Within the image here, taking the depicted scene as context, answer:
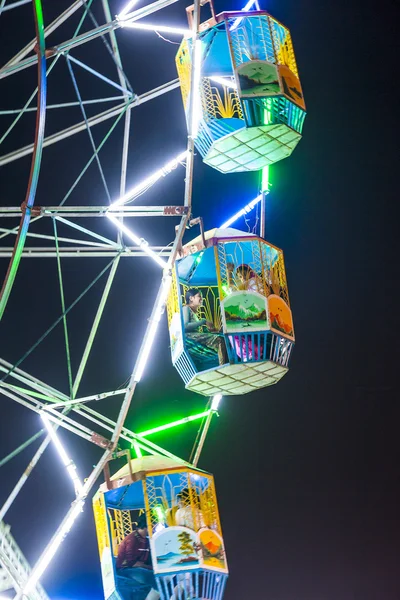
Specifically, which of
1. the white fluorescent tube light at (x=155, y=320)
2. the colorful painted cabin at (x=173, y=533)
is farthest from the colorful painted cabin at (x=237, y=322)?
the colorful painted cabin at (x=173, y=533)

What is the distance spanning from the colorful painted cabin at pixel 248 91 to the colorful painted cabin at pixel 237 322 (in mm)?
1317

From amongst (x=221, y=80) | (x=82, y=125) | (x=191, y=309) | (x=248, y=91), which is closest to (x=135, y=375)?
(x=191, y=309)

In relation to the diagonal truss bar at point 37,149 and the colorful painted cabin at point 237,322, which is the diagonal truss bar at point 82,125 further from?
the diagonal truss bar at point 37,149

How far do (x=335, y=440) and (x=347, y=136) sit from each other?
18.5ft

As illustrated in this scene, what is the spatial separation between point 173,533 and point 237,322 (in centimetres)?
250

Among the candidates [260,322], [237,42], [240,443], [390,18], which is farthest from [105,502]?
[390,18]

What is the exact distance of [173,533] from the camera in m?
11.1

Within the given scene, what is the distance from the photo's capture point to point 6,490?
15062mm

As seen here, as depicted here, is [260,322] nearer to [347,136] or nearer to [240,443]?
[240,443]

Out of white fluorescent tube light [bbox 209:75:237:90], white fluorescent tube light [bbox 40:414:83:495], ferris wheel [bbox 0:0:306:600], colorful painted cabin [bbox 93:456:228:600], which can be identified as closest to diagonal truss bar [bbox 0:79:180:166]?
ferris wheel [bbox 0:0:306:600]

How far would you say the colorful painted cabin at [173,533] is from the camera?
11.0 metres

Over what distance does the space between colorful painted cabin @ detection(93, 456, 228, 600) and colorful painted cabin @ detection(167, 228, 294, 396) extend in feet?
3.79

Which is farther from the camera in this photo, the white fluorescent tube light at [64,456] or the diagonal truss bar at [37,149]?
the white fluorescent tube light at [64,456]

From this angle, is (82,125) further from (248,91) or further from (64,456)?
(64,456)
